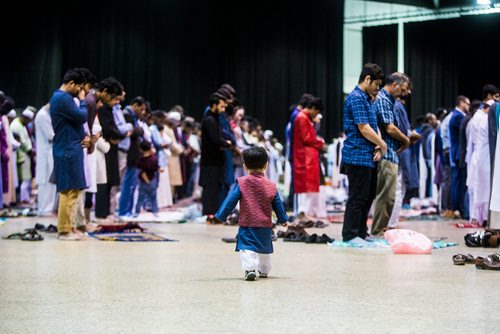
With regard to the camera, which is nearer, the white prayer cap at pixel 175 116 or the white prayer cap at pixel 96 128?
the white prayer cap at pixel 96 128

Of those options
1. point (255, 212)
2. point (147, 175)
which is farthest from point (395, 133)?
point (147, 175)

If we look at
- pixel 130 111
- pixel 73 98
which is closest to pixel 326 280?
pixel 73 98

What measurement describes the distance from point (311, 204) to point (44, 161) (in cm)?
332

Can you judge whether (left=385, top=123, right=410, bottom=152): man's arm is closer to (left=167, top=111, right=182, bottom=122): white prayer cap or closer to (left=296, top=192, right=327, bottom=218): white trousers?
(left=296, top=192, right=327, bottom=218): white trousers

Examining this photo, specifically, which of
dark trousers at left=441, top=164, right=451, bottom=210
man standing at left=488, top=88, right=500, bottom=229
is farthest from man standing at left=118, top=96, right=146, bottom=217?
dark trousers at left=441, top=164, right=451, bottom=210

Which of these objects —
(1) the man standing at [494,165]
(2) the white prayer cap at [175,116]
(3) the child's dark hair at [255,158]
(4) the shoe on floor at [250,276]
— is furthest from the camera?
(2) the white prayer cap at [175,116]

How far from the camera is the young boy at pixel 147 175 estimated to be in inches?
426

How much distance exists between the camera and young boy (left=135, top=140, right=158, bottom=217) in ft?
35.5

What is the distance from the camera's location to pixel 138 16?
18484 mm

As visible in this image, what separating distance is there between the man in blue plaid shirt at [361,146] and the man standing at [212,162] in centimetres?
353

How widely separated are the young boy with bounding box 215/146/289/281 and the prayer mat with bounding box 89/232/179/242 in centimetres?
267

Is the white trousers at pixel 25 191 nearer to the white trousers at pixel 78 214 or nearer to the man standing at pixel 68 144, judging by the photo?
the white trousers at pixel 78 214

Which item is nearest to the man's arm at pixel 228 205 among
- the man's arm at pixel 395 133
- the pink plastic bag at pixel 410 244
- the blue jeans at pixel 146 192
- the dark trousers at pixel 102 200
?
the pink plastic bag at pixel 410 244

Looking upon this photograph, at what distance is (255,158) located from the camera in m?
5.28
